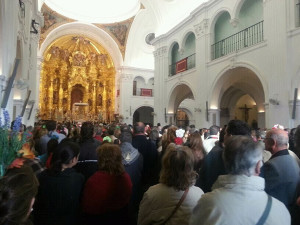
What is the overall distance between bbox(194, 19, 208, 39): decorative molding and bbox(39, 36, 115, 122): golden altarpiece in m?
13.4

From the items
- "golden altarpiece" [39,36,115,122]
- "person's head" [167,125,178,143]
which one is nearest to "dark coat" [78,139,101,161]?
"person's head" [167,125,178,143]

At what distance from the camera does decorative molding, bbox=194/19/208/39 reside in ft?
41.6

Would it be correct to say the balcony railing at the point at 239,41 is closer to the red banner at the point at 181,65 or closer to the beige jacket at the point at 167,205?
the red banner at the point at 181,65

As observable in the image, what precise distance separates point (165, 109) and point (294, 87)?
8.75 metres

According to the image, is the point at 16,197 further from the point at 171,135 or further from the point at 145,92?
the point at 145,92

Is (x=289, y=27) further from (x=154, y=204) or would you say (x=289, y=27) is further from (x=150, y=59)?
(x=150, y=59)

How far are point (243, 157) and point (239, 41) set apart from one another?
37.1 ft

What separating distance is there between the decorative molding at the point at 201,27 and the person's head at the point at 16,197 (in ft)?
41.8

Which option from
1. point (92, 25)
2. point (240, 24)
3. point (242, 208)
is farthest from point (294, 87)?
point (92, 25)

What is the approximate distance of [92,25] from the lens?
22.0 metres

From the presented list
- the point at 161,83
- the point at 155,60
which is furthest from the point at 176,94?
the point at 155,60

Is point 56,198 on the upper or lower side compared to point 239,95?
lower

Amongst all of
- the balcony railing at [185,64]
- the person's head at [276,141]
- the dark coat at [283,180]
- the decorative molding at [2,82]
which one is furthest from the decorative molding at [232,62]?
the dark coat at [283,180]

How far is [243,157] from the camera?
4.95ft
